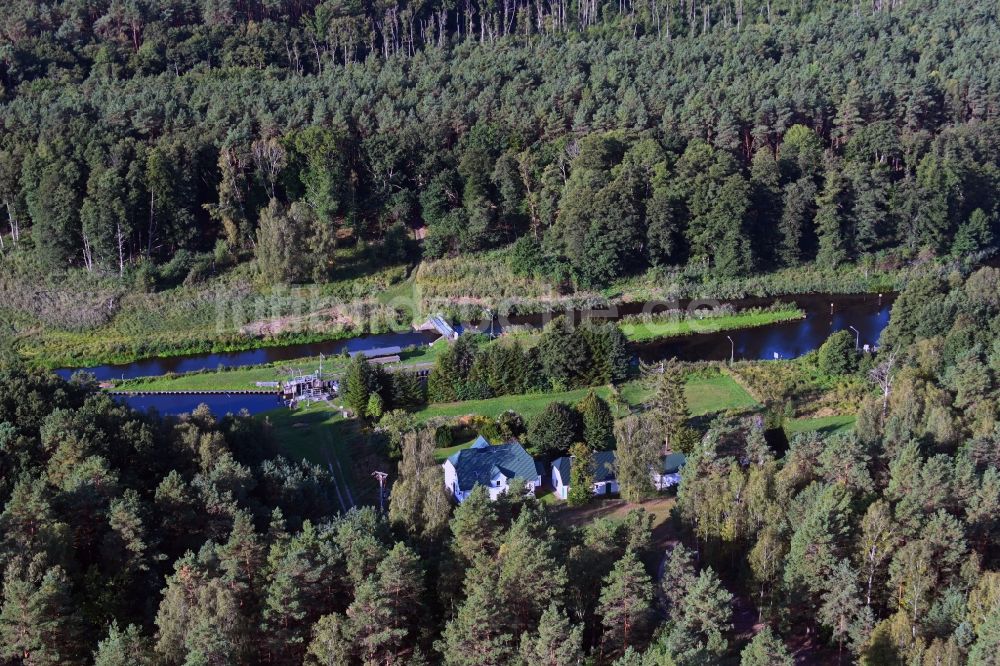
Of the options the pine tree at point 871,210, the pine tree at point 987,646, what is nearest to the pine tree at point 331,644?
the pine tree at point 987,646

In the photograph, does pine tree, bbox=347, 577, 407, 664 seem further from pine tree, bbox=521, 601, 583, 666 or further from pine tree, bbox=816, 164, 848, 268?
pine tree, bbox=816, 164, 848, 268

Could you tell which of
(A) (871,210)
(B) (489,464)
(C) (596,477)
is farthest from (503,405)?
(A) (871,210)

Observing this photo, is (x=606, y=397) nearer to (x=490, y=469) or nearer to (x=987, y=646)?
(x=490, y=469)

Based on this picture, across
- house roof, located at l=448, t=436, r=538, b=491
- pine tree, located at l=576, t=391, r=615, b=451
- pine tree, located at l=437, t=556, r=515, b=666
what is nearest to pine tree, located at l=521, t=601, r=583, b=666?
pine tree, located at l=437, t=556, r=515, b=666

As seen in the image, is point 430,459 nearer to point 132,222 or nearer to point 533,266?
point 533,266

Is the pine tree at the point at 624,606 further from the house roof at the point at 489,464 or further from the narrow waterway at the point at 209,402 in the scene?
the narrow waterway at the point at 209,402

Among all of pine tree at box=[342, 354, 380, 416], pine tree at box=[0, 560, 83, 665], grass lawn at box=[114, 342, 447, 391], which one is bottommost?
grass lawn at box=[114, 342, 447, 391]

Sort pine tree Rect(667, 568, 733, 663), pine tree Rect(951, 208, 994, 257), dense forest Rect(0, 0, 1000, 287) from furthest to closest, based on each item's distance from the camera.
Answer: pine tree Rect(951, 208, 994, 257), dense forest Rect(0, 0, 1000, 287), pine tree Rect(667, 568, 733, 663)
